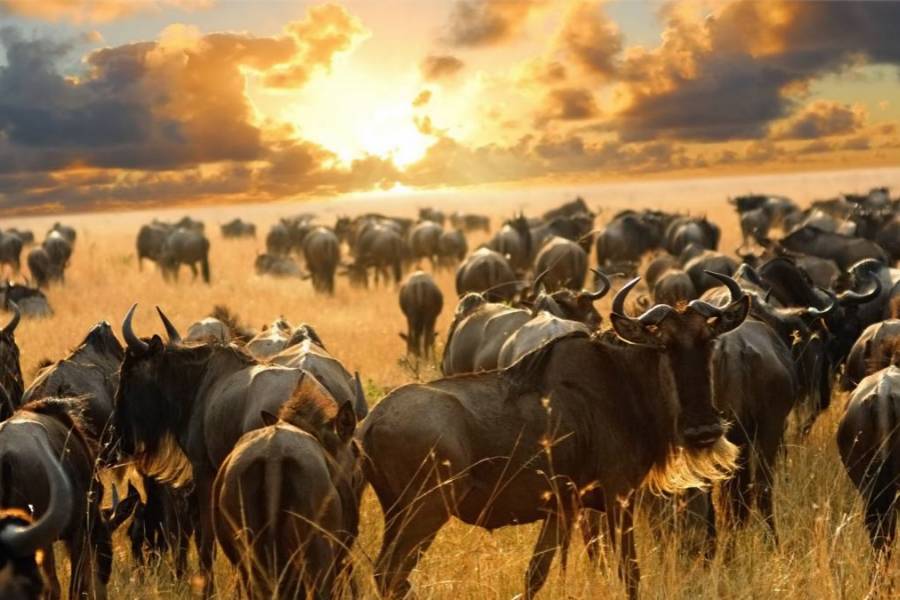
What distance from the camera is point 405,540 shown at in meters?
5.69

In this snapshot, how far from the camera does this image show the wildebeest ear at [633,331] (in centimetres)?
592

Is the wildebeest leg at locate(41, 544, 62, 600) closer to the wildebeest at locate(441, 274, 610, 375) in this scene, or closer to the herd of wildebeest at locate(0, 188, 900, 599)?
the herd of wildebeest at locate(0, 188, 900, 599)

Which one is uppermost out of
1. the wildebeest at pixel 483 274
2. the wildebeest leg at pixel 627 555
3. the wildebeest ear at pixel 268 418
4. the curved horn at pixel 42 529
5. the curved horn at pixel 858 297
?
the wildebeest ear at pixel 268 418

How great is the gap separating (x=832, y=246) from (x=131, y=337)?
14.8 meters

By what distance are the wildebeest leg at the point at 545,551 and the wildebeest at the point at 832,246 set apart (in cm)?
1342

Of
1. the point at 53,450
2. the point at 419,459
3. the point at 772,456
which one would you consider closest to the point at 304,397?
the point at 419,459

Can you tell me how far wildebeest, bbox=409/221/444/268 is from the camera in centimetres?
3744

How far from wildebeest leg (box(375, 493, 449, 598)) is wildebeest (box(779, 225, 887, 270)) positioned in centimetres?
1410

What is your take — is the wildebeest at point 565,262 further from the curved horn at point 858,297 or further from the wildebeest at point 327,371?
the wildebeest at point 327,371

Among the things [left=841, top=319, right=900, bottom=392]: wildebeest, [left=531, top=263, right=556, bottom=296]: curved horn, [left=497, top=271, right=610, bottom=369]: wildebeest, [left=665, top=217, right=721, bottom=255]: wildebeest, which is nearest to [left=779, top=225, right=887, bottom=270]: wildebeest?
[left=531, top=263, right=556, bottom=296]: curved horn

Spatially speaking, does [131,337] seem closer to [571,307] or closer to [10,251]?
[571,307]

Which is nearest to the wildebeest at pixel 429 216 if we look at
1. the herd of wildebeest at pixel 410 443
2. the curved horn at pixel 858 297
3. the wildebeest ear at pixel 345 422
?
the curved horn at pixel 858 297

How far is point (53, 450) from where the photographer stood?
5668 mm

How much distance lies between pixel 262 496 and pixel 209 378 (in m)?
2.21
